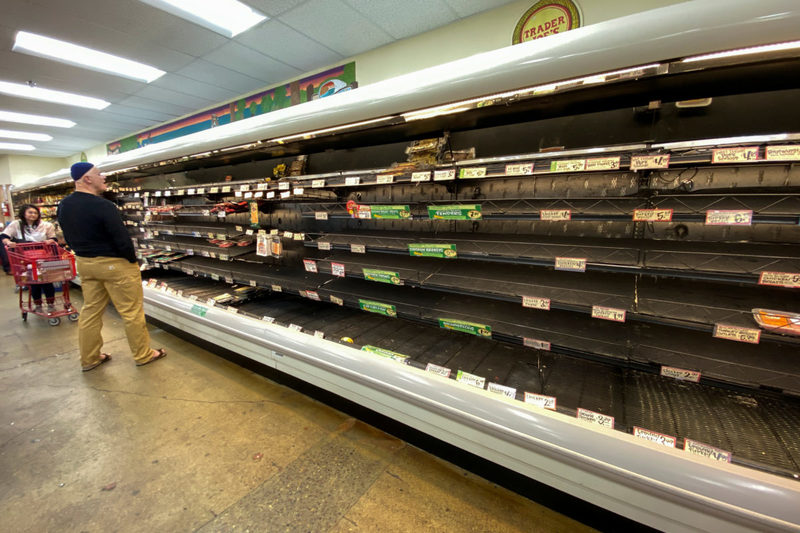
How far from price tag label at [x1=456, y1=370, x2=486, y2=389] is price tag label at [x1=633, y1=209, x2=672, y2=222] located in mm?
943

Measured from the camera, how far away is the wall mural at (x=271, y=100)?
3459 millimetres

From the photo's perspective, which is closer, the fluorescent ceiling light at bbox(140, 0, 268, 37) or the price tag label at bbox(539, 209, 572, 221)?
the price tag label at bbox(539, 209, 572, 221)

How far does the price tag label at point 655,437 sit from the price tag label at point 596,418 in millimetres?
75

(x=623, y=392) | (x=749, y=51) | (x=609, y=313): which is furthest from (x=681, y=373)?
(x=749, y=51)

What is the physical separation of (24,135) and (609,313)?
40.2 feet

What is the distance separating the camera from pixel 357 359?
172 cm

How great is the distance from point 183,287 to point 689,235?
4.36m

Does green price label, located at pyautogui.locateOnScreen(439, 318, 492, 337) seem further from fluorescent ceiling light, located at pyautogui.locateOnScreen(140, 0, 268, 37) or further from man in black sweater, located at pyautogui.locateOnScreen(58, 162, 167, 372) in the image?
fluorescent ceiling light, located at pyautogui.locateOnScreen(140, 0, 268, 37)

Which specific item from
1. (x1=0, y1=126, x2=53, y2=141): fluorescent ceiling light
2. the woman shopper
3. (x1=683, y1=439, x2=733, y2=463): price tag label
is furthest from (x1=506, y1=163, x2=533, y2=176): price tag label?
(x1=0, y1=126, x2=53, y2=141): fluorescent ceiling light

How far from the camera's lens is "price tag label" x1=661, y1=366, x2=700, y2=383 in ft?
3.75

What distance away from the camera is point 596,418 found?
1.15 metres

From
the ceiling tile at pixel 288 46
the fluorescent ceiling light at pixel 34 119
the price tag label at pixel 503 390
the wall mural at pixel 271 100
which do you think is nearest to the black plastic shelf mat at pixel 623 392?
the price tag label at pixel 503 390

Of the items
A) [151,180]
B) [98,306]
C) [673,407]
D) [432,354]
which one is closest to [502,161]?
[432,354]

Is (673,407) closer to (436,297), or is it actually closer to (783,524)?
(783,524)
